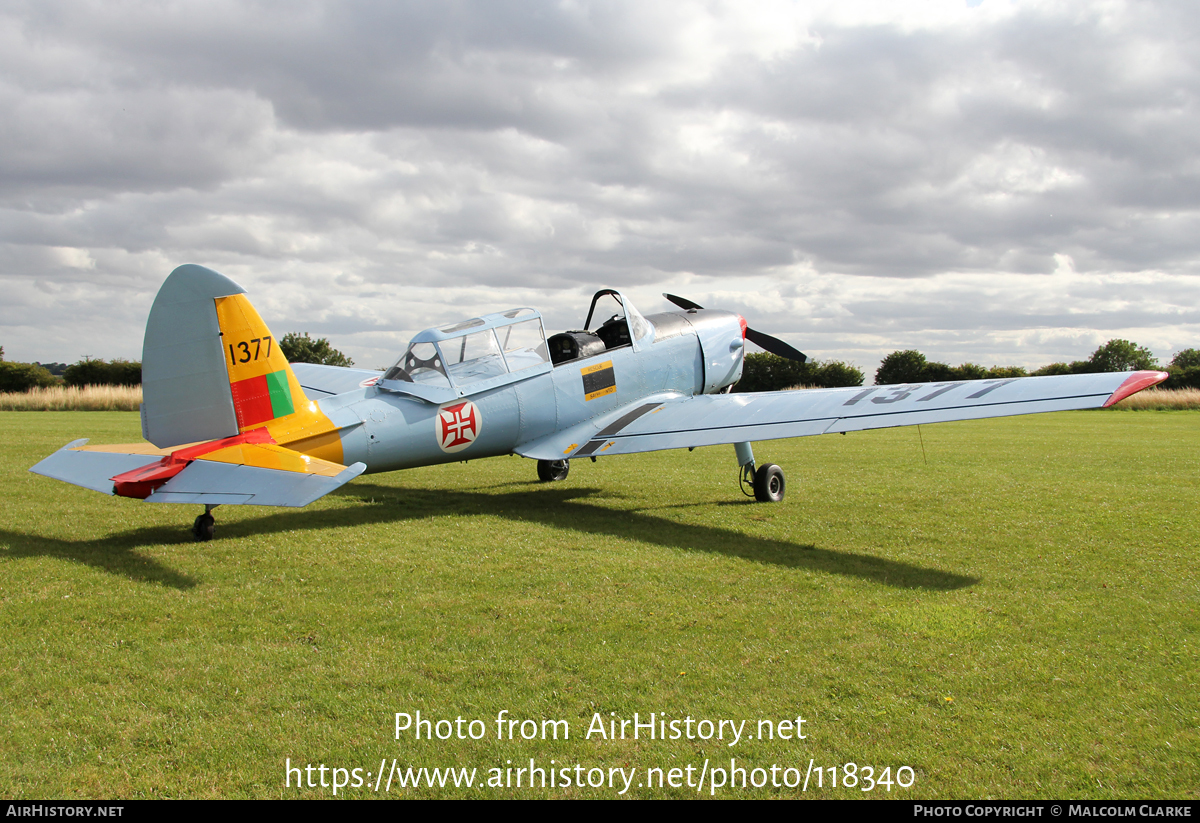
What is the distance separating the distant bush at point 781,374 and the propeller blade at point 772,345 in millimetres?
27931

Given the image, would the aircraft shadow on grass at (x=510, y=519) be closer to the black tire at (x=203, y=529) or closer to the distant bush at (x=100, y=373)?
the black tire at (x=203, y=529)

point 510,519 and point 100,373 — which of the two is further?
point 100,373

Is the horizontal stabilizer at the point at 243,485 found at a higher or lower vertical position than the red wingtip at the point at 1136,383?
lower

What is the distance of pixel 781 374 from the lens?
42.3 m

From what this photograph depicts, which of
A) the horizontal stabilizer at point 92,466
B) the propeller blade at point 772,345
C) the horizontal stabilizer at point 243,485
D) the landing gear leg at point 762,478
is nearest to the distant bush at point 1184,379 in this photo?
the propeller blade at point 772,345

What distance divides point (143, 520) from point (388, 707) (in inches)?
233

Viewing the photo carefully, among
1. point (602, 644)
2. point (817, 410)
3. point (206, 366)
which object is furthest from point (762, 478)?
point (206, 366)

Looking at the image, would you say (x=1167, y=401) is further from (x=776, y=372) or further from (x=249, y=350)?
(x=249, y=350)

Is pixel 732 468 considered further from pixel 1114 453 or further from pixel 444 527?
pixel 1114 453

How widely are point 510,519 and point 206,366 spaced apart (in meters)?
3.47

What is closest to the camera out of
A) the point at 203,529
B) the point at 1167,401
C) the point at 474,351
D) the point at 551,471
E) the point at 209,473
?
the point at 209,473

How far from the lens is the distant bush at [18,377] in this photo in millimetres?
44719

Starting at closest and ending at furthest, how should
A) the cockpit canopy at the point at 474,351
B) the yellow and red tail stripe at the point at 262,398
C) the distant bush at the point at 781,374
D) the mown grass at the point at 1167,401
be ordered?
the yellow and red tail stripe at the point at 262,398, the cockpit canopy at the point at 474,351, the mown grass at the point at 1167,401, the distant bush at the point at 781,374

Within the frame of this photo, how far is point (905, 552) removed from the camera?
6.61 m
